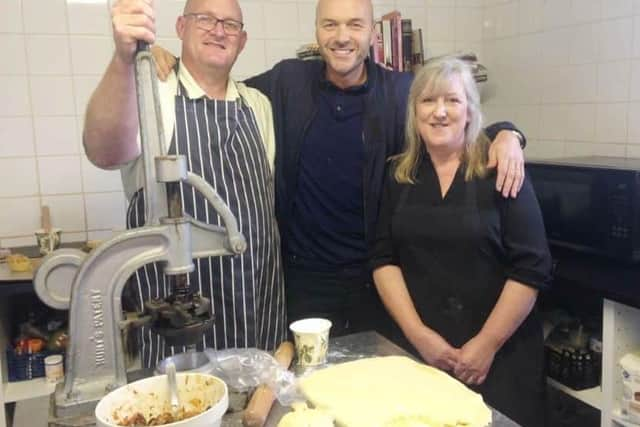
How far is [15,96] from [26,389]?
1.05 m

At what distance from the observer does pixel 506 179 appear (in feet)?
4.82

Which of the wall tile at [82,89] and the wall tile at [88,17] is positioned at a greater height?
the wall tile at [88,17]

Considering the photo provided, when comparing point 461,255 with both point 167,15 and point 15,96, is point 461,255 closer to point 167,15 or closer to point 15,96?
point 167,15

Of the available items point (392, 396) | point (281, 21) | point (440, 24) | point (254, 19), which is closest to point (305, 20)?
point (281, 21)

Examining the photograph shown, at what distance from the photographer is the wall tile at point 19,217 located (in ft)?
7.43

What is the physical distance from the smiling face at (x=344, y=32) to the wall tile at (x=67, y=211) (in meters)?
1.23

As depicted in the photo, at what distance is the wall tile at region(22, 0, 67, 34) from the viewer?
7.28 ft

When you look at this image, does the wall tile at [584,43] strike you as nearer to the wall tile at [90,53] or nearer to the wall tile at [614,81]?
the wall tile at [614,81]

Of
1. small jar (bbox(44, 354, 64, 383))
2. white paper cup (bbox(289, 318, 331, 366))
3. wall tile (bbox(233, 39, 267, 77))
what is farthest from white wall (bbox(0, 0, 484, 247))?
white paper cup (bbox(289, 318, 331, 366))

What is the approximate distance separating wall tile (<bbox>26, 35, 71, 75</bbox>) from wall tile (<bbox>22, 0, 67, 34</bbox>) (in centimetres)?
3

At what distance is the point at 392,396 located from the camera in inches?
36.6

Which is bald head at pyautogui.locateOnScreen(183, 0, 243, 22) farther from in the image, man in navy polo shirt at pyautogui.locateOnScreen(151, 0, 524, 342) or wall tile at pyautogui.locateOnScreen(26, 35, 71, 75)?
wall tile at pyautogui.locateOnScreen(26, 35, 71, 75)

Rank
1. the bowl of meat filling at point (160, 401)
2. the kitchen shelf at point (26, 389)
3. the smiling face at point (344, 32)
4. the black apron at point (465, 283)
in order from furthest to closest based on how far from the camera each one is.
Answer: the kitchen shelf at point (26, 389)
the smiling face at point (344, 32)
the black apron at point (465, 283)
the bowl of meat filling at point (160, 401)

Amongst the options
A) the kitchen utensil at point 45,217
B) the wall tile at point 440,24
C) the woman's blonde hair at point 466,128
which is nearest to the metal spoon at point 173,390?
the woman's blonde hair at point 466,128
